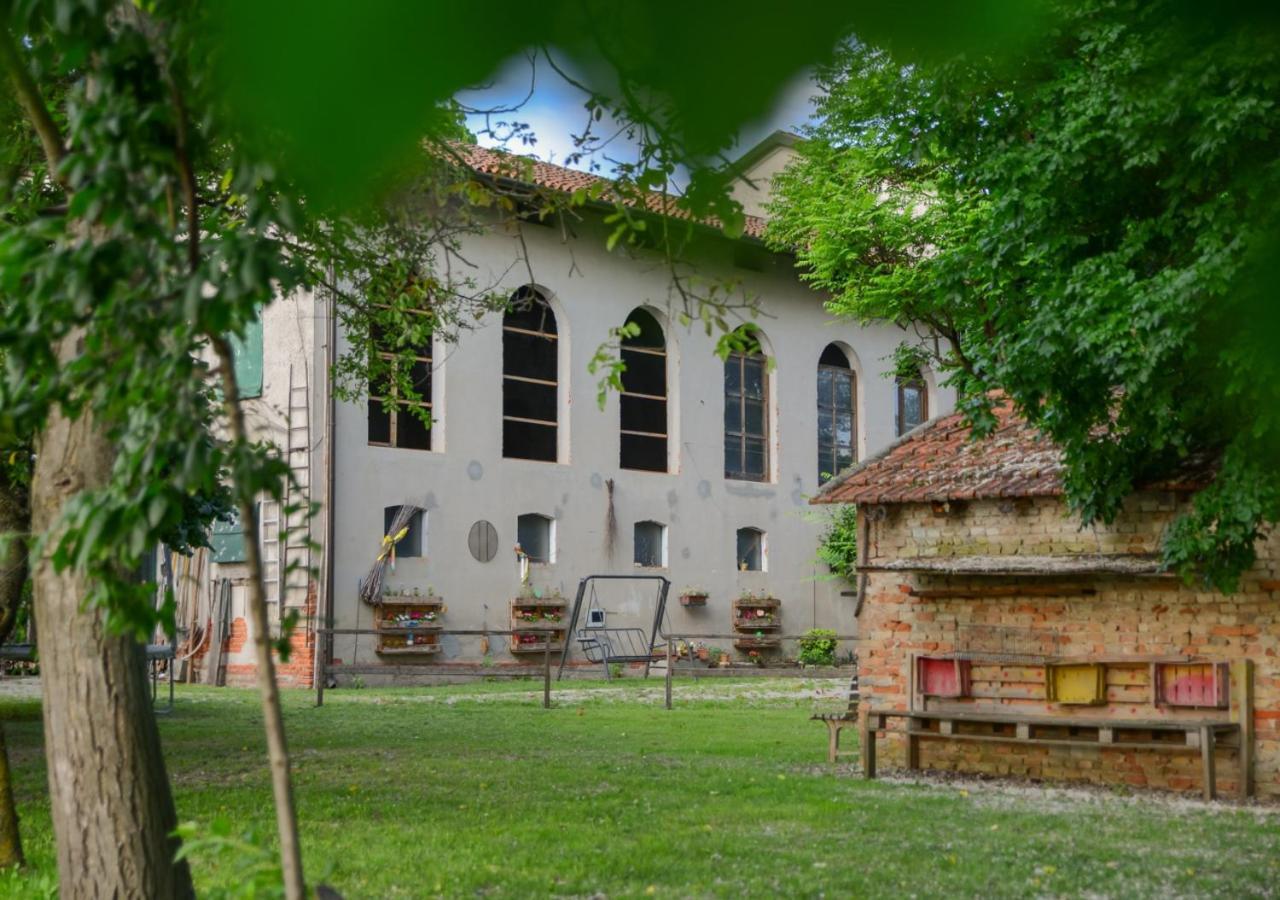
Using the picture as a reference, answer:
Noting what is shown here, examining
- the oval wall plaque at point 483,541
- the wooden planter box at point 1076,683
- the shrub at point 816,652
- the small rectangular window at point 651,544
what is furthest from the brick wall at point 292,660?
the wooden planter box at point 1076,683

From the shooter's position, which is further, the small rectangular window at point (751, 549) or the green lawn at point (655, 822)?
the small rectangular window at point (751, 549)

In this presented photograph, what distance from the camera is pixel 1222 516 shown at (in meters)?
9.37

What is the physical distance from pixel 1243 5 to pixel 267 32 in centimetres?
56

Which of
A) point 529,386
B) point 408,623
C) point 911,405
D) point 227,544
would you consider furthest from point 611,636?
point 911,405

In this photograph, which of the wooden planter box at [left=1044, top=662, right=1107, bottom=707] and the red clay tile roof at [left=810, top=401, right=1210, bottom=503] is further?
A: the red clay tile roof at [left=810, top=401, right=1210, bottom=503]

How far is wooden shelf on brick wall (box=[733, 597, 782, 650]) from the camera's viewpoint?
26250mm

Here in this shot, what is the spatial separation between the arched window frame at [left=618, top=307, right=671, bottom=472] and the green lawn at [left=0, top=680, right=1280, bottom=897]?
1097 centimetres

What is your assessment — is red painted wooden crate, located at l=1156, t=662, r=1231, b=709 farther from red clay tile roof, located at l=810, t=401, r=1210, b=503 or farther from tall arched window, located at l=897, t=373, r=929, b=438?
tall arched window, located at l=897, t=373, r=929, b=438

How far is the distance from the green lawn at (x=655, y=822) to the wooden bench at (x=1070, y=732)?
0.44 m

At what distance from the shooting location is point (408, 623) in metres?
22.4

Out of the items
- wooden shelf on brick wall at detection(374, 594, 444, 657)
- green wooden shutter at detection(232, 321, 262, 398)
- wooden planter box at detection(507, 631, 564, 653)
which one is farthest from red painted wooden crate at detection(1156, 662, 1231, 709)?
green wooden shutter at detection(232, 321, 262, 398)

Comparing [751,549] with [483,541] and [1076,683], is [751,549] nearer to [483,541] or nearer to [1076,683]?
[483,541]

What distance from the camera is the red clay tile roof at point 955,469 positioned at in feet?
39.8

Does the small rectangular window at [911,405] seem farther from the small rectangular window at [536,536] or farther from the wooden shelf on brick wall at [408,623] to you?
the wooden shelf on brick wall at [408,623]
